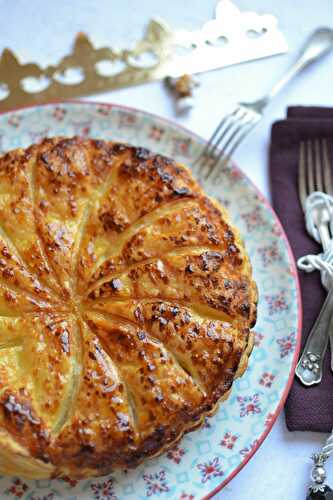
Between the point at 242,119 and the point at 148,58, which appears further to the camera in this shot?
the point at 148,58

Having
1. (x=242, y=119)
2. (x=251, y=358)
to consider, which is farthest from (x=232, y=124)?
(x=251, y=358)

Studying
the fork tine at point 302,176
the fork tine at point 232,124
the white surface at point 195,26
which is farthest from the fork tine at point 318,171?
the fork tine at point 232,124

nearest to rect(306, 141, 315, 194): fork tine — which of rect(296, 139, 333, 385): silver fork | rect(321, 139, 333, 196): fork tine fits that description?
rect(296, 139, 333, 385): silver fork

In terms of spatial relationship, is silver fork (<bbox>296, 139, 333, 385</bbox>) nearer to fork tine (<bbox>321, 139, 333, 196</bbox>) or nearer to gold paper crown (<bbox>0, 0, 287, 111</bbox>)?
fork tine (<bbox>321, 139, 333, 196</bbox>)

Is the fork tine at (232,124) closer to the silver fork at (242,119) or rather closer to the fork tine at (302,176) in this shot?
the silver fork at (242,119)

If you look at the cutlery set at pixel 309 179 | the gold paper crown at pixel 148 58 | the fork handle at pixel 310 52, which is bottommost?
the cutlery set at pixel 309 179

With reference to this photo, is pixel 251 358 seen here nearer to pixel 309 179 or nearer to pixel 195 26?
pixel 309 179
